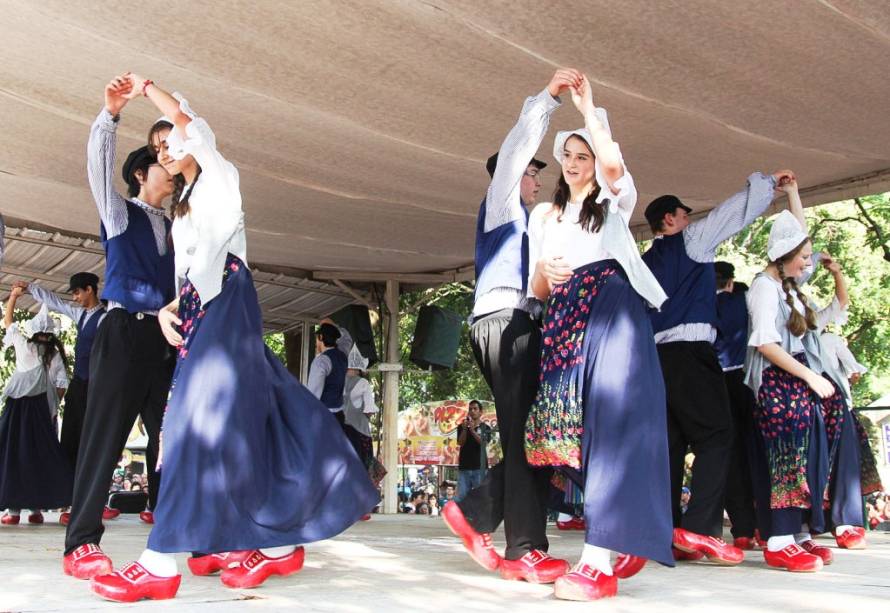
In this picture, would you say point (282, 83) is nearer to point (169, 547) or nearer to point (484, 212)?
point (484, 212)

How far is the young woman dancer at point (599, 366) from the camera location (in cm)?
269

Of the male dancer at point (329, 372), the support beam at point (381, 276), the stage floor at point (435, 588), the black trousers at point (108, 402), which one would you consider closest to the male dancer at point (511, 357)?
the stage floor at point (435, 588)

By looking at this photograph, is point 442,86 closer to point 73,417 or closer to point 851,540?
point 851,540

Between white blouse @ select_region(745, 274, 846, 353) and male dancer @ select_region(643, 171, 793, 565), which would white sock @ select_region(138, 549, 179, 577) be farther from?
white blouse @ select_region(745, 274, 846, 353)

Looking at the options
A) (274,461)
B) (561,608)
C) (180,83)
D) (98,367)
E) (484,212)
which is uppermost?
(180,83)

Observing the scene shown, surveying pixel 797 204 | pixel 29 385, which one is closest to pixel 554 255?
pixel 797 204

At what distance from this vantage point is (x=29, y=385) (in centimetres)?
673

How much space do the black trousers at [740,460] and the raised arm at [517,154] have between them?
1.67 metres

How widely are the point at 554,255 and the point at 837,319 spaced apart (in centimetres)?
262

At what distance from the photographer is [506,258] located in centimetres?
333

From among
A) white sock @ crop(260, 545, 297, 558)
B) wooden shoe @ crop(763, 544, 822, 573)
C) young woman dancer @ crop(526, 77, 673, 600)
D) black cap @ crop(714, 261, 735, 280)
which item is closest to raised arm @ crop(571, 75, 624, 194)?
young woman dancer @ crop(526, 77, 673, 600)

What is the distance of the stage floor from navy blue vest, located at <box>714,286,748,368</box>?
942 mm

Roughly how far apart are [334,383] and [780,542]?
4911 millimetres

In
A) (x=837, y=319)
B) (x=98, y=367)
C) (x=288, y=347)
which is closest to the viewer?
(x=98, y=367)
